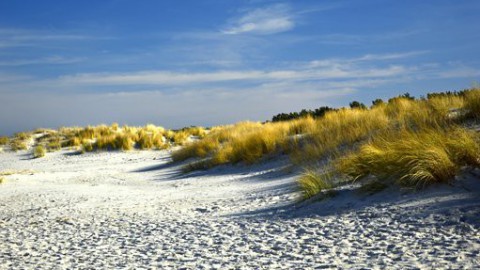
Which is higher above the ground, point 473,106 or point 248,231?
point 473,106

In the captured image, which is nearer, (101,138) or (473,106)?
(473,106)

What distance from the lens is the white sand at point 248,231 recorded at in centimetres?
468

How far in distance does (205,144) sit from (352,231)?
14868mm

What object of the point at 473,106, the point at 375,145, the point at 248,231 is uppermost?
the point at 473,106

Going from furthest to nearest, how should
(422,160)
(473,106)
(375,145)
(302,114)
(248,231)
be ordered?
(302,114) → (473,106) → (375,145) → (422,160) → (248,231)

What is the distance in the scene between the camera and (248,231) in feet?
19.8

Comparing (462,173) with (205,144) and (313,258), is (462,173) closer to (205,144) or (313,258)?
(313,258)

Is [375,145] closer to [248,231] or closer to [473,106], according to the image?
[473,106]

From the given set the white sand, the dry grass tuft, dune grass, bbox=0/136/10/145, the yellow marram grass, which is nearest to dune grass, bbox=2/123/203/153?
dune grass, bbox=0/136/10/145

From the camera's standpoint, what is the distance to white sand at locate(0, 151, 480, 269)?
184 inches

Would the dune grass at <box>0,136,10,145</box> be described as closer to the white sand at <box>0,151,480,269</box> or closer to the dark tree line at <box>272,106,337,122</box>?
the dark tree line at <box>272,106,337,122</box>

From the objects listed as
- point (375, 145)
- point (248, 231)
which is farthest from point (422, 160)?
point (248, 231)

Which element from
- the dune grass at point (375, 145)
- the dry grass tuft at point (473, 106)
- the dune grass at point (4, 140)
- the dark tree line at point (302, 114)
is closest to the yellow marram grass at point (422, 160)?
the dune grass at point (375, 145)

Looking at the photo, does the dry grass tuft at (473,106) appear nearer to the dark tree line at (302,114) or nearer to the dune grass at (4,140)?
the dark tree line at (302,114)
